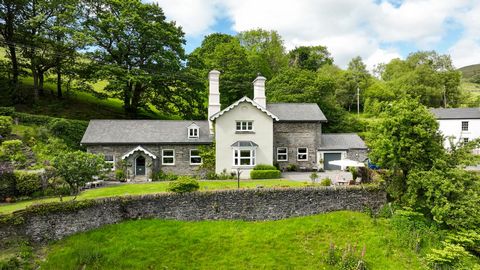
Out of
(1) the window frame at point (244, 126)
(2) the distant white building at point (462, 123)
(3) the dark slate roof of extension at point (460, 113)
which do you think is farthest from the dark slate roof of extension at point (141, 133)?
(3) the dark slate roof of extension at point (460, 113)

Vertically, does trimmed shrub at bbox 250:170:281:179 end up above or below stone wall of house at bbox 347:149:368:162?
below

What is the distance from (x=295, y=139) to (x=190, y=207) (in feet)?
55.9

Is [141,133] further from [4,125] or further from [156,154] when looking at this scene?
[4,125]

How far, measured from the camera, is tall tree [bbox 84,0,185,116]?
3688cm

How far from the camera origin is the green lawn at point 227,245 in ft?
48.0

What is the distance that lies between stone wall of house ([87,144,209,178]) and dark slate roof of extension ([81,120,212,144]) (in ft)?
1.82

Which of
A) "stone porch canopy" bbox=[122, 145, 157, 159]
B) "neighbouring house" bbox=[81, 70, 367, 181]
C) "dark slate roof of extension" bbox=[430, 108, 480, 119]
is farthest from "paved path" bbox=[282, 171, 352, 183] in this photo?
"dark slate roof of extension" bbox=[430, 108, 480, 119]

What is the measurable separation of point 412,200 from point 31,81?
49.3 m

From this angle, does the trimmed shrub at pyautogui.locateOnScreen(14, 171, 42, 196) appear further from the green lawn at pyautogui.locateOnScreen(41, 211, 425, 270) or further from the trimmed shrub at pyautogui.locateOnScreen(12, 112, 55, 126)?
the trimmed shrub at pyautogui.locateOnScreen(12, 112, 55, 126)

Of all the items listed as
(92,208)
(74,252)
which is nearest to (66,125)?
(92,208)

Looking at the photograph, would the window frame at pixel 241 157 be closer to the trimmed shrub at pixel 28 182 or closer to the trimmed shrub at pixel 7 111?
the trimmed shrub at pixel 28 182

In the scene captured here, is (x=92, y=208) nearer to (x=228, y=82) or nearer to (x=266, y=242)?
(x=266, y=242)

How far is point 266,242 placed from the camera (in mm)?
16766

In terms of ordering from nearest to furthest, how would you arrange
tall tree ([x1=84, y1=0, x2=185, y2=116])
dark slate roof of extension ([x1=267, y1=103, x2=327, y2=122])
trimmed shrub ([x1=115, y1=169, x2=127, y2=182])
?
trimmed shrub ([x1=115, y1=169, x2=127, y2=182]) → dark slate roof of extension ([x1=267, y1=103, x2=327, y2=122]) → tall tree ([x1=84, y1=0, x2=185, y2=116])
